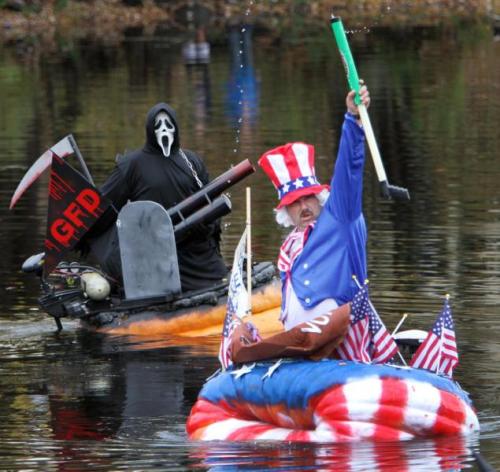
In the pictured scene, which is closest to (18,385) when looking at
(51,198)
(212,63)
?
(51,198)

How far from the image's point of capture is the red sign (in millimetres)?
14217

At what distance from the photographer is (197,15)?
208 ft

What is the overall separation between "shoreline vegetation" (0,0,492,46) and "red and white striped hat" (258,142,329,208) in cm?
4415

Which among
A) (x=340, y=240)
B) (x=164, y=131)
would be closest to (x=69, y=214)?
(x=164, y=131)

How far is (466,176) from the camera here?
73.9ft

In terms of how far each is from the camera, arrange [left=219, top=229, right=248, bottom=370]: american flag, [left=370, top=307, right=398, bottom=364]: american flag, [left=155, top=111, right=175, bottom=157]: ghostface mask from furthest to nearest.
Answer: [left=155, top=111, right=175, bottom=157]: ghostface mask
[left=219, top=229, right=248, bottom=370]: american flag
[left=370, top=307, right=398, bottom=364]: american flag

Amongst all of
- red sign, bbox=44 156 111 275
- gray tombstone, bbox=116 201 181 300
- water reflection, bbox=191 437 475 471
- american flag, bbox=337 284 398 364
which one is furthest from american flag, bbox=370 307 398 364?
red sign, bbox=44 156 111 275

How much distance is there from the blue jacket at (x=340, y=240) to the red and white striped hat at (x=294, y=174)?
0.52ft

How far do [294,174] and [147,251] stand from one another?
13.7ft

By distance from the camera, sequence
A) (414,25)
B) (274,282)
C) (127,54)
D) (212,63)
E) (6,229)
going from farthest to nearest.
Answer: (414,25) → (127,54) → (212,63) → (6,229) → (274,282)

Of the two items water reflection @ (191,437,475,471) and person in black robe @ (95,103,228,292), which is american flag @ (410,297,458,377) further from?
person in black robe @ (95,103,228,292)

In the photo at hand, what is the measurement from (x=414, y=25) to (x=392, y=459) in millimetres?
47799

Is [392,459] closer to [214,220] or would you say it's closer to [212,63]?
[214,220]

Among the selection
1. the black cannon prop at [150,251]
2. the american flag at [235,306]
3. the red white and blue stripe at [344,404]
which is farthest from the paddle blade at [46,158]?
the red white and blue stripe at [344,404]
